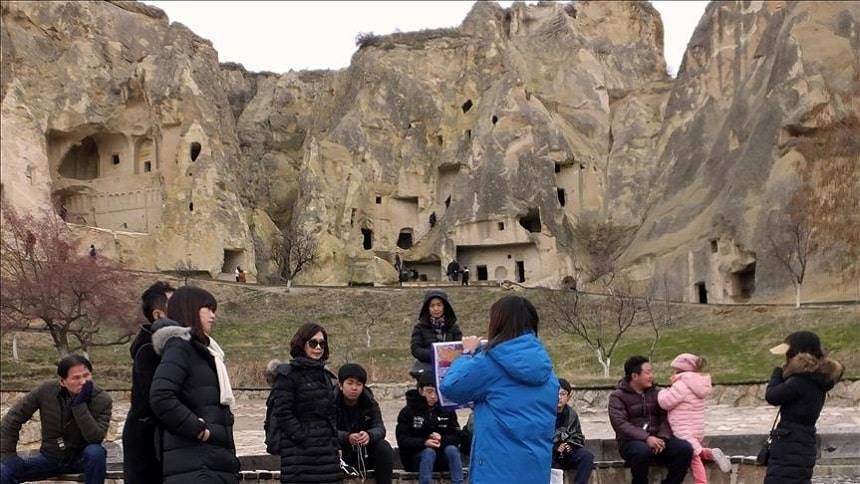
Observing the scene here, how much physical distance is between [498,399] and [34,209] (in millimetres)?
41842

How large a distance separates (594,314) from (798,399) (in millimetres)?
27034

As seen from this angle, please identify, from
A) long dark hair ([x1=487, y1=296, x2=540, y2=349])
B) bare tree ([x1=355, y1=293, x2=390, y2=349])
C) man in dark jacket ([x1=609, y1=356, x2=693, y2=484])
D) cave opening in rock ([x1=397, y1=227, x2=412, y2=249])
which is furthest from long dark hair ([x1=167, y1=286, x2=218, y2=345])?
cave opening in rock ([x1=397, y1=227, x2=412, y2=249])

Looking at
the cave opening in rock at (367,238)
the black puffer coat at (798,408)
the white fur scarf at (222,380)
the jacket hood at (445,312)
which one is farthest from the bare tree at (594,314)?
the white fur scarf at (222,380)

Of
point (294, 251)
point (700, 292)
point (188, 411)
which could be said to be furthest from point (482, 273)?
point (188, 411)

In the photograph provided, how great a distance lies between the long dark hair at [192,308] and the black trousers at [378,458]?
7.20 ft

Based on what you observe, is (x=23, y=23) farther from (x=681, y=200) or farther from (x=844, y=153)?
(x=844, y=153)

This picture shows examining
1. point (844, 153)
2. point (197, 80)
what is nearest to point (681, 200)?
point (844, 153)

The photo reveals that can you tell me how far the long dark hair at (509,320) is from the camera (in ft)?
17.0

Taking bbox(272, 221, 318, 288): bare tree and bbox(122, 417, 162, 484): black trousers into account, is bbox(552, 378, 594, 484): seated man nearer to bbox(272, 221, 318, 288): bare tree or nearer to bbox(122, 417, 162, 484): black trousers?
bbox(122, 417, 162, 484): black trousers

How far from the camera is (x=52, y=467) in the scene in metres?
7.24

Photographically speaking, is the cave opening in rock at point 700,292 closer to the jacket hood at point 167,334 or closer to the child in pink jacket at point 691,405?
the child in pink jacket at point 691,405

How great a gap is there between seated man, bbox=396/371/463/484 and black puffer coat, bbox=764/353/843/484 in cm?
250

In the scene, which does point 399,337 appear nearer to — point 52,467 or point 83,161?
point 52,467

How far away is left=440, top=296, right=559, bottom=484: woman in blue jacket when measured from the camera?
514 centimetres
